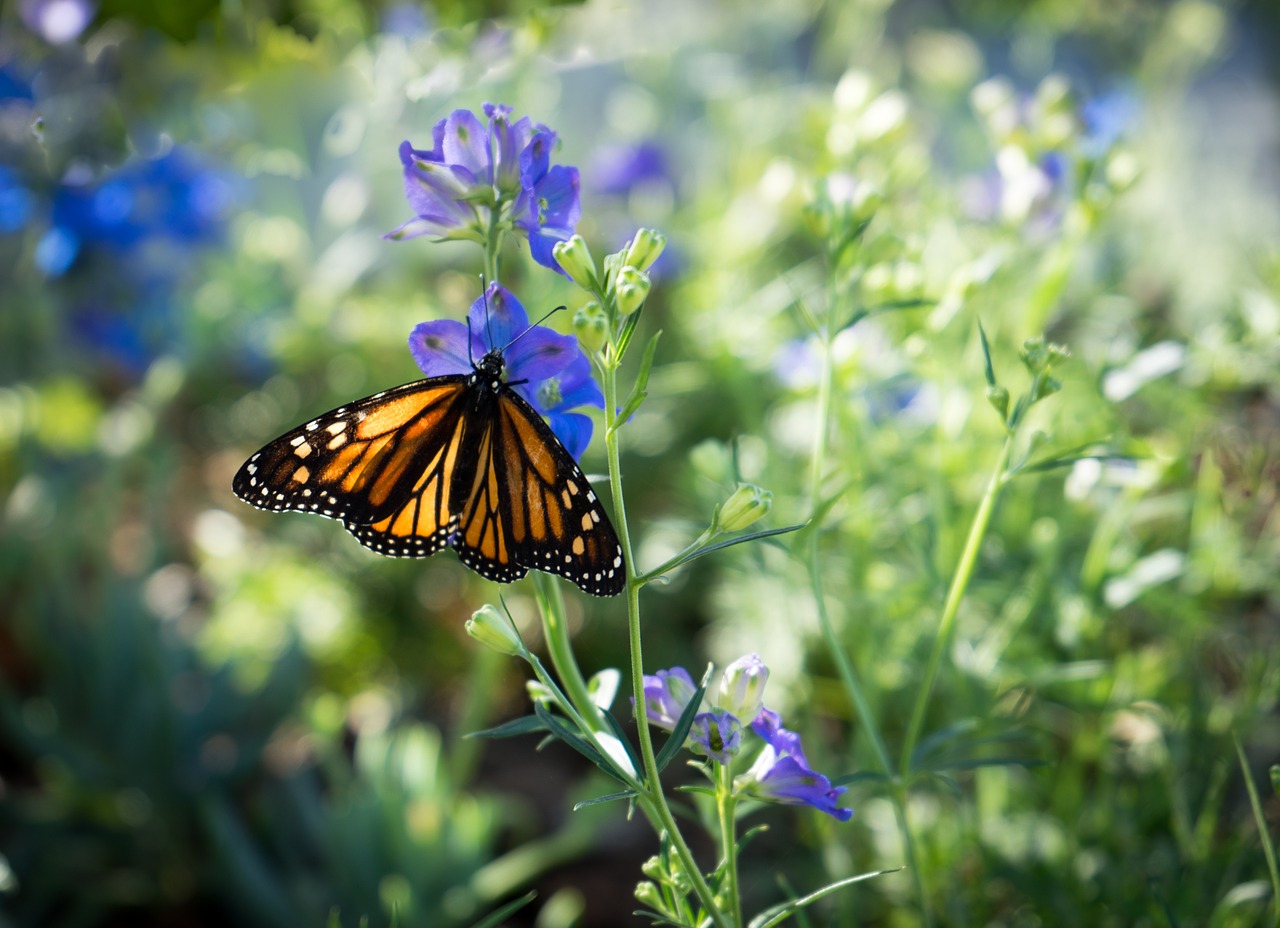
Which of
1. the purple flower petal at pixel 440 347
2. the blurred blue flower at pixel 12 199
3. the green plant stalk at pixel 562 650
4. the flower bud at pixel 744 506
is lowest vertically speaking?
the green plant stalk at pixel 562 650

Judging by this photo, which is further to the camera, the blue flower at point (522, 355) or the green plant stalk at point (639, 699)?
the blue flower at point (522, 355)

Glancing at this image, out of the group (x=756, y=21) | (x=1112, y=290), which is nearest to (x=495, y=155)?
(x=1112, y=290)

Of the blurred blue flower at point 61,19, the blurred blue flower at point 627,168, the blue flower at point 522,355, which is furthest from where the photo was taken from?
the blurred blue flower at point 627,168

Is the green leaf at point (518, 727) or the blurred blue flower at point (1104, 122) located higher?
the blurred blue flower at point (1104, 122)

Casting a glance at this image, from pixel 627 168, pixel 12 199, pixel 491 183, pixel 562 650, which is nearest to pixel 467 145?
pixel 491 183

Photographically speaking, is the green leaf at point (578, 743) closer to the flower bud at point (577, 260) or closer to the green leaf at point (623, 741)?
the green leaf at point (623, 741)

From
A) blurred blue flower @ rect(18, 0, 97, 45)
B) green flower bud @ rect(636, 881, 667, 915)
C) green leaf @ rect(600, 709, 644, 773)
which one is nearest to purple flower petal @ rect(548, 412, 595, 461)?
green leaf @ rect(600, 709, 644, 773)

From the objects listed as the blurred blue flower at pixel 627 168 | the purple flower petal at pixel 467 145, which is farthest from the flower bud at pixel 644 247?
the blurred blue flower at pixel 627 168

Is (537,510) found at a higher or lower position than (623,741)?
higher

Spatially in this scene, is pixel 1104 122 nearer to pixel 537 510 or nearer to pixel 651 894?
pixel 537 510
